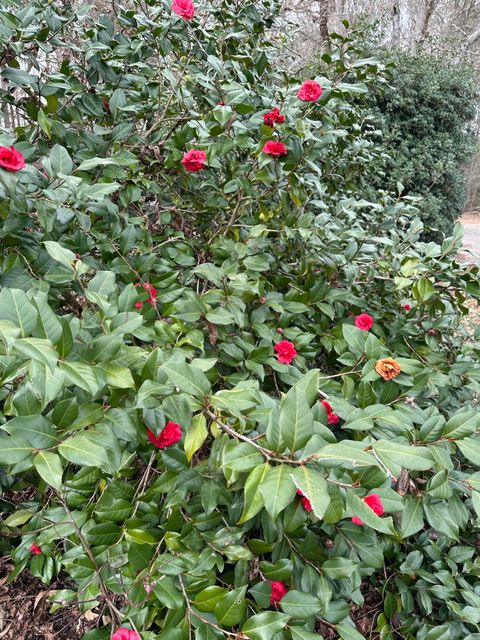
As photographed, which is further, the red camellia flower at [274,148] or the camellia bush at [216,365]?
the red camellia flower at [274,148]

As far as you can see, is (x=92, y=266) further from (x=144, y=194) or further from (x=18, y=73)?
(x=144, y=194)

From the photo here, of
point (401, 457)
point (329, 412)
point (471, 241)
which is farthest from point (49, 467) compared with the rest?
point (471, 241)

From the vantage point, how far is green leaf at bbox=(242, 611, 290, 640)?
870 millimetres

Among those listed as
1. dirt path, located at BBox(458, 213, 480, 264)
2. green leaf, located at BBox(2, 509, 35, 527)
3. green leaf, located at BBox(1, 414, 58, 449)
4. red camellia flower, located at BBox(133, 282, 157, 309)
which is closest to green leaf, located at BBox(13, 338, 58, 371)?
green leaf, located at BBox(1, 414, 58, 449)

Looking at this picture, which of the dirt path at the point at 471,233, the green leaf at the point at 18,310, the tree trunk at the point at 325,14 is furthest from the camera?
the dirt path at the point at 471,233

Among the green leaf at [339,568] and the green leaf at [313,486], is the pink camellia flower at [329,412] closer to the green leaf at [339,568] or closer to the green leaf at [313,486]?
the green leaf at [339,568]

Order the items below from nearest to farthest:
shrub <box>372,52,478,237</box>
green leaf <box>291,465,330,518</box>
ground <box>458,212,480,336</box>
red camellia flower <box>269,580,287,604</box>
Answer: green leaf <box>291,465,330,518</box> → red camellia flower <box>269,580,287,604</box> → ground <box>458,212,480,336</box> → shrub <box>372,52,478,237</box>

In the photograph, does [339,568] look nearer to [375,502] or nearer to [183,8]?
[375,502]

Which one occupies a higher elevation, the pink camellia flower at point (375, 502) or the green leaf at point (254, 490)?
the green leaf at point (254, 490)

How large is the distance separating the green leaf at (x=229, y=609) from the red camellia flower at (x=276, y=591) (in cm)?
28

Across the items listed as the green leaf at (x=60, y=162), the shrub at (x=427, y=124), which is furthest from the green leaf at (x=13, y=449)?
the shrub at (x=427, y=124)

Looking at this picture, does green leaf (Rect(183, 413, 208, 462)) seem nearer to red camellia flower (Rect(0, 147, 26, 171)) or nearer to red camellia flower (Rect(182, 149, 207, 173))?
red camellia flower (Rect(0, 147, 26, 171))

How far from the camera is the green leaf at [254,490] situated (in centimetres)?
73

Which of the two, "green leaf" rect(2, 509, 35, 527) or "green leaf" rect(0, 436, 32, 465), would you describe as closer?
"green leaf" rect(0, 436, 32, 465)
